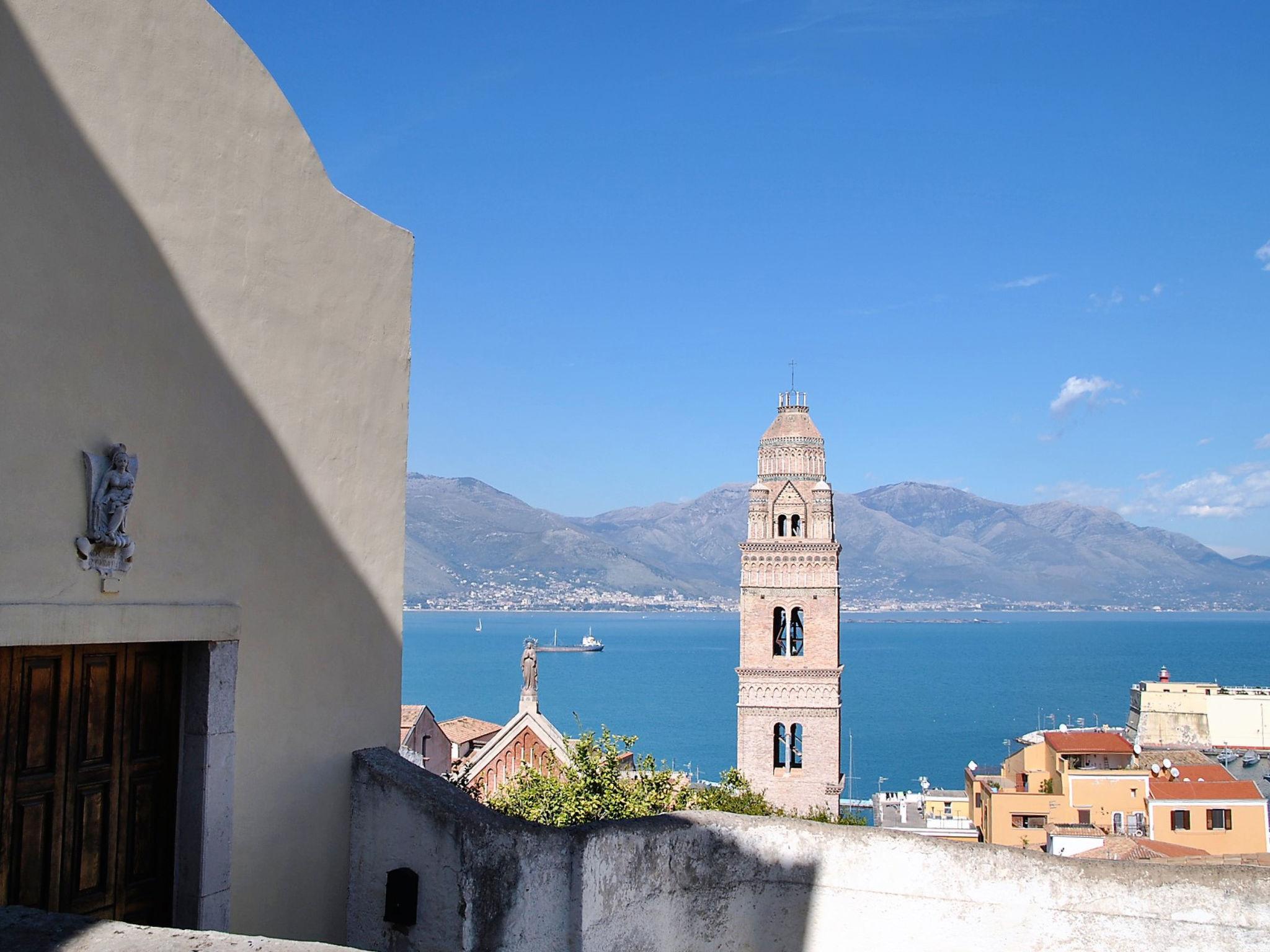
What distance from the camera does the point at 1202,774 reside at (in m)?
36.8

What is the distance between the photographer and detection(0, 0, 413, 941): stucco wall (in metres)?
4.01

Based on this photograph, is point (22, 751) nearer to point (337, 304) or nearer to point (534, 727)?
point (337, 304)

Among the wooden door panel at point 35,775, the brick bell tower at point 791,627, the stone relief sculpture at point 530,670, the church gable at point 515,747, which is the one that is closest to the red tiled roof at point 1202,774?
the brick bell tower at point 791,627

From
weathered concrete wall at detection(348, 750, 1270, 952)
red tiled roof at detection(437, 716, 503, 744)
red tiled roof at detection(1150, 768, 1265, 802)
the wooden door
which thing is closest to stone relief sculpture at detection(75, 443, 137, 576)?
the wooden door

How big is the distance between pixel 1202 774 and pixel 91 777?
38532mm

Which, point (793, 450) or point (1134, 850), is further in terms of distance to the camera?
point (793, 450)

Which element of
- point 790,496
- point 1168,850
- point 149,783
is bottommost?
point 1168,850

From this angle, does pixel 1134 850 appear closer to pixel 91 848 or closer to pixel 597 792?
pixel 597 792

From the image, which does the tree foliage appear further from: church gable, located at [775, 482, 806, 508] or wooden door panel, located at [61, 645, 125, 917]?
church gable, located at [775, 482, 806, 508]

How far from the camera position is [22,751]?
4133 mm

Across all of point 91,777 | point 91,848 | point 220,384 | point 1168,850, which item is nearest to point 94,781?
point 91,777

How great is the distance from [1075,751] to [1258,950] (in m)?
38.6

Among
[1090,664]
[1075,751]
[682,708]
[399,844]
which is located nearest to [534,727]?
[1075,751]

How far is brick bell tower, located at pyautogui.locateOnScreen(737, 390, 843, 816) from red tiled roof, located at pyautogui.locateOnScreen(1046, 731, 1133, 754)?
773 cm
